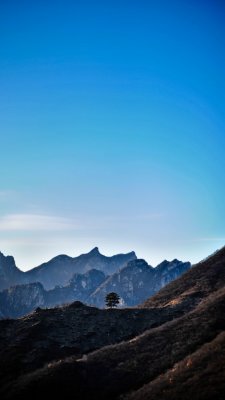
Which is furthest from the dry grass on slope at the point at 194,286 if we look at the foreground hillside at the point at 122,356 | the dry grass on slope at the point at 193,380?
the dry grass on slope at the point at 193,380

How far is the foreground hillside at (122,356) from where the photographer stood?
34719 mm

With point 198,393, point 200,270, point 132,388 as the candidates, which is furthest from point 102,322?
point 200,270

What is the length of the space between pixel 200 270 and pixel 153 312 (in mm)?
29514

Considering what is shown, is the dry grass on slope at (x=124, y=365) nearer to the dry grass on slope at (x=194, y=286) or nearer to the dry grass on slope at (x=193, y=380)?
the dry grass on slope at (x=193, y=380)

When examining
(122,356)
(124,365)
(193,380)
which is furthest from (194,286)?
(193,380)

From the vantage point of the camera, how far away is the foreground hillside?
34719 mm

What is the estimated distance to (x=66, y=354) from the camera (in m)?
48.8

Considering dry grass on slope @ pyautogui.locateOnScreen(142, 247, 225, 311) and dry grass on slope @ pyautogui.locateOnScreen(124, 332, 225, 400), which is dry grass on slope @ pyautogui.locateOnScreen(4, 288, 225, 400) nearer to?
dry grass on slope @ pyautogui.locateOnScreen(124, 332, 225, 400)

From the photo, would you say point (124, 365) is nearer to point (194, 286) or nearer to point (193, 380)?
point (193, 380)

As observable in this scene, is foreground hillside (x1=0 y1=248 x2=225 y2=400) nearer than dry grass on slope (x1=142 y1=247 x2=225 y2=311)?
Yes

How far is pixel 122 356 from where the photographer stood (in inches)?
1738

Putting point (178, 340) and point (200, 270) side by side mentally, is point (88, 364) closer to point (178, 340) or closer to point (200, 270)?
point (178, 340)

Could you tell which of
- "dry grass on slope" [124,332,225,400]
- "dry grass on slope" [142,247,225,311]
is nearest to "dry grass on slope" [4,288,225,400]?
"dry grass on slope" [124,332,225,400]

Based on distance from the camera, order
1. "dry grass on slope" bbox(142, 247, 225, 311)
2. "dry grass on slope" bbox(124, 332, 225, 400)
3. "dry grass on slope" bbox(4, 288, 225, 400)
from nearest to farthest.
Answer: "dry grass on slope" bbox(124, 332, 225, 400) → "dry grass on slope" bbox(4, 288, 225, 400) → "dry grass on slope" bbox(142, 247, 225, 311)
